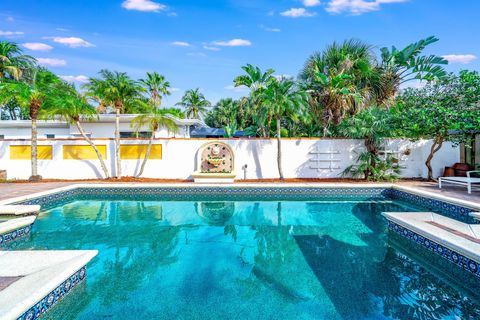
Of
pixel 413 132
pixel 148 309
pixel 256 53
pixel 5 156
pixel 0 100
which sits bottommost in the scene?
pixel 148 309

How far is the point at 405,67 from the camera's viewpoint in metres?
13.5

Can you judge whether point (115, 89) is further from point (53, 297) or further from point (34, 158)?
point (53, 297)

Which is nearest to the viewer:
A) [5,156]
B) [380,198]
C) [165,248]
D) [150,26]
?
[165,248]

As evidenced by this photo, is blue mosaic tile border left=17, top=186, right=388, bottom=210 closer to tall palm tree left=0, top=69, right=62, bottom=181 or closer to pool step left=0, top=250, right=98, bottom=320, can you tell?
tall palm tree left=0, top=69, right=62, bottom=181

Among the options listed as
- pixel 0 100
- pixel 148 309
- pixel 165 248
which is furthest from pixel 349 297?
pixel 0 100

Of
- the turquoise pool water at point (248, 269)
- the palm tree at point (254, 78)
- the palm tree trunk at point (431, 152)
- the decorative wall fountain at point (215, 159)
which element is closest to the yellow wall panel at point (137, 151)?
Answer: the decorative wall fountain at point (215, 159)

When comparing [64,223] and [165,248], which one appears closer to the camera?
[165,248]

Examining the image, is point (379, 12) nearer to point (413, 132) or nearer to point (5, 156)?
point (413, 132)

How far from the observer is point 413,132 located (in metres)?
10.9

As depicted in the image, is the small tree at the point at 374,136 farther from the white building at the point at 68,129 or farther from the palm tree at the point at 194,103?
the palm tree at the point at 194,103

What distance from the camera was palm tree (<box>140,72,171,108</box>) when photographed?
90.9ft

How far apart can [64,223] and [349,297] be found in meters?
6.61

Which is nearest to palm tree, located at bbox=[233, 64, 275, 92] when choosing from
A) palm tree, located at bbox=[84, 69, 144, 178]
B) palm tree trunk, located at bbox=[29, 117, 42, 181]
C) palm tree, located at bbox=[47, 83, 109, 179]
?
palm tree, located at bbox=[84, 69, 144, 178]

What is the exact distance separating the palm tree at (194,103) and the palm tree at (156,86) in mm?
6137
